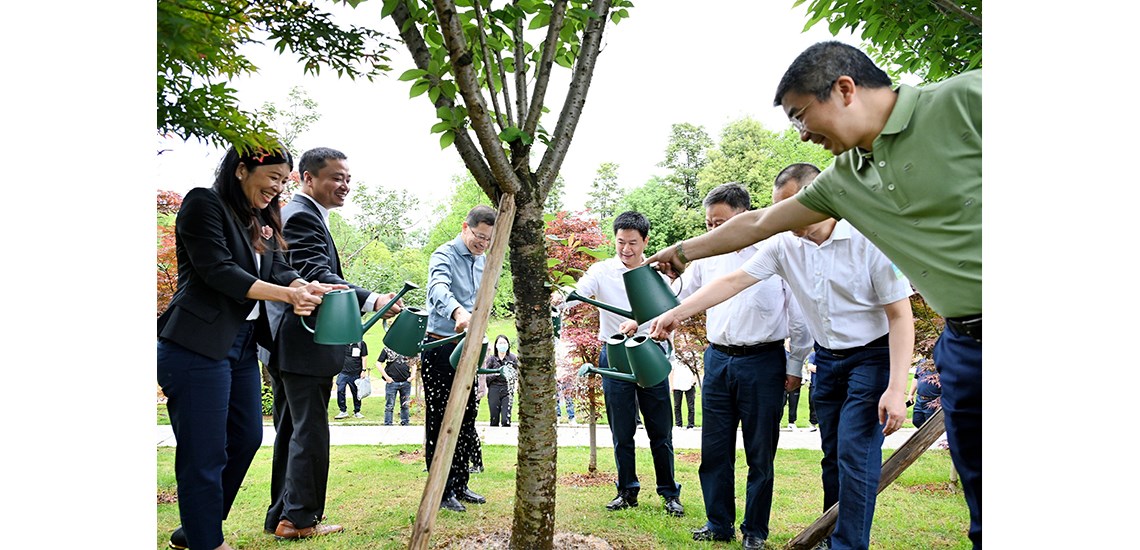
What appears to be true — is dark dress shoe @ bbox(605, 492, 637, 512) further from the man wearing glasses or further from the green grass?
the man wearing glasses

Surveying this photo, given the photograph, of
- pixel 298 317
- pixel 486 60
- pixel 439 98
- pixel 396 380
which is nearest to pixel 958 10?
pixel 486 60

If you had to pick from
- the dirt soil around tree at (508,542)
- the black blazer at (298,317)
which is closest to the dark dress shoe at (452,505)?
the dirt soil around tree at (508,542)

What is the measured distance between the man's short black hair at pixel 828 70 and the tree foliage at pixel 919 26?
51.3 inches

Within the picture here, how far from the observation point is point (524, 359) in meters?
2.53

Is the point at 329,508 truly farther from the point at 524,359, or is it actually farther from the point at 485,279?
the point at 485,279

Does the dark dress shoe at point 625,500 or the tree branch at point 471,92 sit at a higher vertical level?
the tree branch at point 471,92

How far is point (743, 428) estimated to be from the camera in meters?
3.07

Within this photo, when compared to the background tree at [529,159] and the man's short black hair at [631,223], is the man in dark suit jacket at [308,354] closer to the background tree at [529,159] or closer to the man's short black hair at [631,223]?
the background tree at [529,159]

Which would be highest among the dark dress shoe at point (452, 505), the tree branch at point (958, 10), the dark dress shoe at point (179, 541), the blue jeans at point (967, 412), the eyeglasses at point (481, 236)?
the tree branch at point (958, 10)

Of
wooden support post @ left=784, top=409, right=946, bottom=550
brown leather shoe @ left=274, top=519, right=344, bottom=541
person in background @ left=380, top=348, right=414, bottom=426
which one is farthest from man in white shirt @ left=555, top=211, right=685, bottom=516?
person in background @ left=380, top=348, right=414, bottom=426

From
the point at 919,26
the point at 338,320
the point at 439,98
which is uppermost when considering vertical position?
the point at 919,26

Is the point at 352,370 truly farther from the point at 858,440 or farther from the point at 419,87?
the point at 858,440

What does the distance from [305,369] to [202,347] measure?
678 mm

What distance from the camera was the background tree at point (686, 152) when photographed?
26.0 metres
